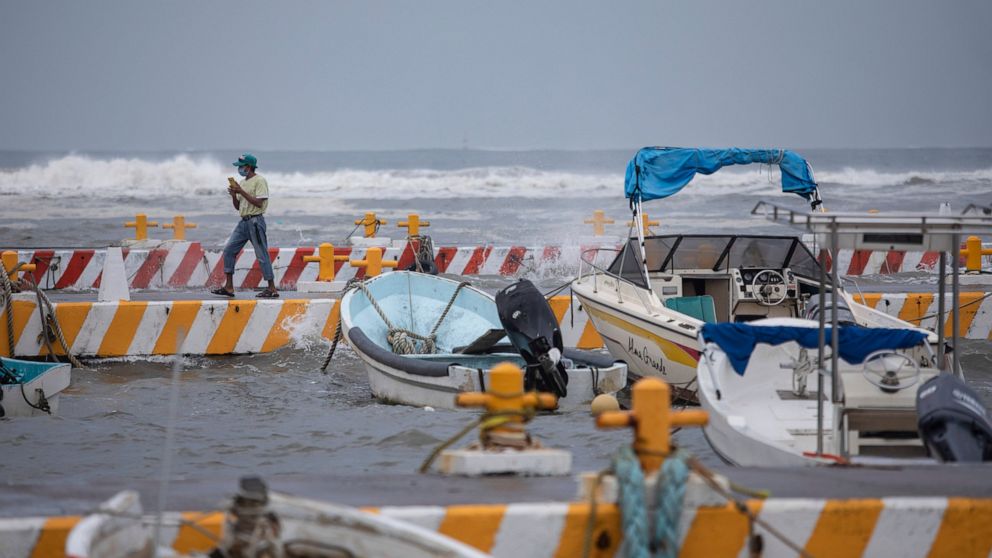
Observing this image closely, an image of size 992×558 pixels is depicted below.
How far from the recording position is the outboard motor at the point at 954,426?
21.9 feet

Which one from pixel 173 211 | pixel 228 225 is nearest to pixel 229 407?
pixel 228 225

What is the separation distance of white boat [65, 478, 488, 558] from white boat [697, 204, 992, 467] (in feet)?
10.3

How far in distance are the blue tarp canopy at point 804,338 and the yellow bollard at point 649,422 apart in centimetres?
381

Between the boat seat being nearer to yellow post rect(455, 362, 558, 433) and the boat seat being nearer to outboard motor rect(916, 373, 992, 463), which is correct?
outboard motor rect(916, 373, 992, 463)

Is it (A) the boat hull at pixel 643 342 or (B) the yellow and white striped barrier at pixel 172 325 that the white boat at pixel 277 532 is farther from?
(B) the yellow and white striped barrier at pixel 172 325

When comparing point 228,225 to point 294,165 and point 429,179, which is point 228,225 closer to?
point 429,179

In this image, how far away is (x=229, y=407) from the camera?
1130cm

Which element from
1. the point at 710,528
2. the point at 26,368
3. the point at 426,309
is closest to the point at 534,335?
Result: the point at 426,309

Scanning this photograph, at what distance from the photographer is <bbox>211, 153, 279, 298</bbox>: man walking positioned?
50.8ft

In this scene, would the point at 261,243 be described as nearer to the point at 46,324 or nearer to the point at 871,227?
the point at 46,324

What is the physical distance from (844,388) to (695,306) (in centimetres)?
508

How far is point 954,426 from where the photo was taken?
266 inches

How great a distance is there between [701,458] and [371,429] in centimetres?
293

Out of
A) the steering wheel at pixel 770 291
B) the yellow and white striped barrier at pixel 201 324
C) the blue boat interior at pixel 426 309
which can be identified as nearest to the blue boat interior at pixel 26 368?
the yellow and white striped barrier at pixel 201 324
